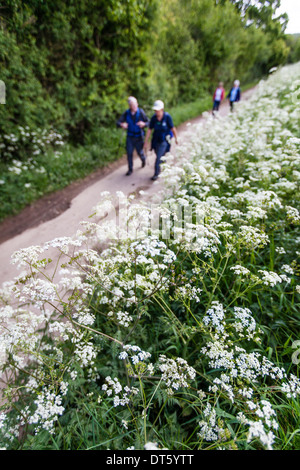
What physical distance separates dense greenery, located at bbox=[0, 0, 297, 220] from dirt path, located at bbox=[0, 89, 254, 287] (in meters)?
0.32

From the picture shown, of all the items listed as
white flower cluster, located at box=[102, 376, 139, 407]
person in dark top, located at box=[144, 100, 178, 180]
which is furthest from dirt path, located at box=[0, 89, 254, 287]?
white flower cluster, located at box=[102, 376, 139, 407]

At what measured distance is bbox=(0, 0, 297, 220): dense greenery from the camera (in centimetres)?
585

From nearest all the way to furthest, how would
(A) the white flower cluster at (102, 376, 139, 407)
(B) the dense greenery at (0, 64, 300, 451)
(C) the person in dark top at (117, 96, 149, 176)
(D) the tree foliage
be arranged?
1. (A) the white flower cluster at (102, 376, 139, 407)
2. (B) the dense greenery at (0, 64, 300, 451)
3. (D) the tree foliage
4. (C) the person in dark top at (117, 96, 149, 176)

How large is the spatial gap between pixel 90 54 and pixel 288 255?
29.6ft

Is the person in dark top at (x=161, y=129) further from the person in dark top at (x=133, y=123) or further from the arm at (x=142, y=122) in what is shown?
the person in dark top at (x=133, y=123)

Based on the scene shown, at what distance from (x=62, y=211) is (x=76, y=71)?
5038mm

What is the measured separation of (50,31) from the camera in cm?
654

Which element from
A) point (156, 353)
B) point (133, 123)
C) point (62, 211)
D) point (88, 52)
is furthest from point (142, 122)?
point (156, 353)

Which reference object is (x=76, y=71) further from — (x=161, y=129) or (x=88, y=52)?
(x=161, y=129)

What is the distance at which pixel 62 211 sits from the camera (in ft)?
19.8

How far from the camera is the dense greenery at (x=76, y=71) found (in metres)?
5.85

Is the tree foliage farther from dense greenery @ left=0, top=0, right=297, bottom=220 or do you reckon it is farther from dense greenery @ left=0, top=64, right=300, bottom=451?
dense greenery @ left=0, top=64, right=300, bottom=451
